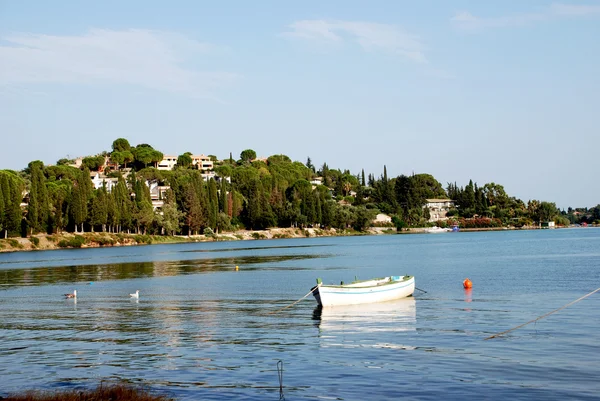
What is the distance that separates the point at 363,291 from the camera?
42094 mm

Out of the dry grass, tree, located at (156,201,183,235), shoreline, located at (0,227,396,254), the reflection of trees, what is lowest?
the reflection of trees

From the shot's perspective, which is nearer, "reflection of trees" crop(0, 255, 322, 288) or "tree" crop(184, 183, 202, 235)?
"reflection of trees" crop(0, 255, 322, 288)

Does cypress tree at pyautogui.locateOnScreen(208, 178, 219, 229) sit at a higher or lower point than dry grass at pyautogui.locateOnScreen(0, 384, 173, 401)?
higher

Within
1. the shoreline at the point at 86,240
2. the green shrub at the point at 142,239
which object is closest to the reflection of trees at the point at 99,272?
the shoreline at the point at 86,240

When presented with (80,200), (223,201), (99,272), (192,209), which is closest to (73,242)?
(80,200)

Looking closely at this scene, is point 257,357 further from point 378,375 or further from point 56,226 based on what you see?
point 56,226

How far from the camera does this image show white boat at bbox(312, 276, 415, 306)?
40281 millimetres

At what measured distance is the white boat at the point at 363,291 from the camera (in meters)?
40.3

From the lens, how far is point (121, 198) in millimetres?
155875

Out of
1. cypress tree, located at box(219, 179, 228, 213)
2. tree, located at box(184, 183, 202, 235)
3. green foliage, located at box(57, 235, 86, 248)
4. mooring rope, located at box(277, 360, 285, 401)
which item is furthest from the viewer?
cypress tree, located at box(219, 179, 228, 213)

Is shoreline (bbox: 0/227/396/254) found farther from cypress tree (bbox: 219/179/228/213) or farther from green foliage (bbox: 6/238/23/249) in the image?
cypress tree (bbox: 219/179/228/213)

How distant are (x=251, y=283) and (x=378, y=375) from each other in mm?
38926

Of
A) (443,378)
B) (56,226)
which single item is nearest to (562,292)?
(443,378)

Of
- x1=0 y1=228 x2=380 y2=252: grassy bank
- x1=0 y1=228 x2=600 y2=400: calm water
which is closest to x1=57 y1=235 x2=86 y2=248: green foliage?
x1=0 y1=228 x2=380 y2=252: grassy bank
